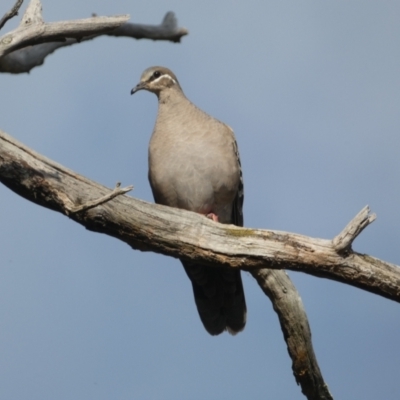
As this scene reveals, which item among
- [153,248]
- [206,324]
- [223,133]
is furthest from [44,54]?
[153,248]

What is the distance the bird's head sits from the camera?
322 inches

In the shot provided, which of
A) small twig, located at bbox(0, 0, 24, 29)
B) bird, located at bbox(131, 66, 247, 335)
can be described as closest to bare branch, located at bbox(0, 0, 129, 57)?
small twig, located at bbox(0, 0, 24, 29)

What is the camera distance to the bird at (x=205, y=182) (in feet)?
24.3

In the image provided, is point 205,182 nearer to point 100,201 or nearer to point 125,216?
point 125,216

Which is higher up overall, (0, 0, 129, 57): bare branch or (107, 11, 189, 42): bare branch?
(107, 11, 189, 42): bare branch

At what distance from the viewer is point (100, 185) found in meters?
5.61

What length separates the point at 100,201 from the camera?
5.20 m

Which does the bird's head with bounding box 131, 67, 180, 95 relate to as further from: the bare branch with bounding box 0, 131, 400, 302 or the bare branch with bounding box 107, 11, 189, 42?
the bare branch with bounding box 0, 131, 400, 302

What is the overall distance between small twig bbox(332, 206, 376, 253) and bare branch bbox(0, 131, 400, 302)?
68 millimetres

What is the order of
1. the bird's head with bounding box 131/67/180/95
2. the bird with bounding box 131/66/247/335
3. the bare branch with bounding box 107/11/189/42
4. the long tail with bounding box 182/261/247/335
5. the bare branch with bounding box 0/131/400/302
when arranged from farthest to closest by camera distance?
1. the bare branch with bounding box 107/11/189/42
2. the bird's head with bounding box 131/67/180/95
3. the long tail with bounding box 182/261/247/335
4. the bird with bounding box 131/66/247/335
5. the bare branch with bounding box 0/131/400/302

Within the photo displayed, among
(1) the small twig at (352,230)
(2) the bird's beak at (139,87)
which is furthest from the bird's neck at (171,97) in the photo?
(1) the small twig at (352,230)

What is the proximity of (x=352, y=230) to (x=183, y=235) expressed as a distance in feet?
3.93

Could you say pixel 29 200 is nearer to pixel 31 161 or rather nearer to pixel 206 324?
pixel 31 161

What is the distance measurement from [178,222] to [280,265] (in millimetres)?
762
